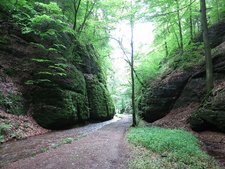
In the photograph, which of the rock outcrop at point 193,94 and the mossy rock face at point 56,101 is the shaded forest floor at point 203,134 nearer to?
the rock outcrop at point 193,94

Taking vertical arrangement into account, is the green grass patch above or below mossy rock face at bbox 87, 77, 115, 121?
below

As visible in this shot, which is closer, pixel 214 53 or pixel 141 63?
pixel 214 53

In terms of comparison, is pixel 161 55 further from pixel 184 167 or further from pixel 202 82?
pixel 184 167

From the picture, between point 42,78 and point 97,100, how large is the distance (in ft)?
24.1

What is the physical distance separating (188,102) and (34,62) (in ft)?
38.7

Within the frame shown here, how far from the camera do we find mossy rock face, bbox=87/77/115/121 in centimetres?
1994

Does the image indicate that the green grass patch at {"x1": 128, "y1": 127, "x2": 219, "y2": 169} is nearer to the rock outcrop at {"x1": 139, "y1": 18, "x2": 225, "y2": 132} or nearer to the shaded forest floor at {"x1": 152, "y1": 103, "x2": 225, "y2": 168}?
the shaded forest floor at {"x1": 152, "y1": 103, "x2": 225, "y2": 168}

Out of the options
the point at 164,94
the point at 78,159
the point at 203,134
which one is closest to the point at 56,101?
the point at 78,159

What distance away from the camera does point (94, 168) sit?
586 cm

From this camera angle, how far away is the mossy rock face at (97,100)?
1994 centimetres

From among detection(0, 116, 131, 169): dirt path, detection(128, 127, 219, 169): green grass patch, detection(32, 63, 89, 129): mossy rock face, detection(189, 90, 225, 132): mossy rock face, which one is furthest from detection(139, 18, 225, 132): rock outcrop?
detection(32, 63, 89, 129): mossy rock face

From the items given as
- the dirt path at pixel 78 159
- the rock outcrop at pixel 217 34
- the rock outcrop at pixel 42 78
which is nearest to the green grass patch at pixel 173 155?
the dirt path at pixel 78 159

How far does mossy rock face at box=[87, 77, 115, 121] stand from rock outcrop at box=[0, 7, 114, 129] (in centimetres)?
154

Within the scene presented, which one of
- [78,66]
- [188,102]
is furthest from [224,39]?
[78,66]
